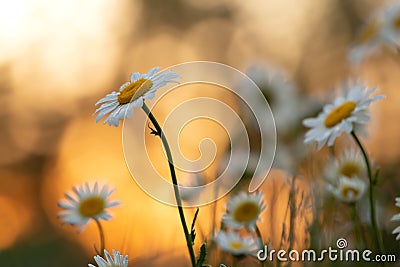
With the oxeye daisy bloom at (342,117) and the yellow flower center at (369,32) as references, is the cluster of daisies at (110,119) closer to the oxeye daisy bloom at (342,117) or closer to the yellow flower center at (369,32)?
the oxeye daisy bloom at (342,117)

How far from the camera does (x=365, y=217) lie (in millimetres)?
1575

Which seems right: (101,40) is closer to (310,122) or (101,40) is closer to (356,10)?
(356,10)

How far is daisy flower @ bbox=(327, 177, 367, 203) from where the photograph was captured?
1291 mm

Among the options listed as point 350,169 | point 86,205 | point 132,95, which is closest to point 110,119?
point 132,95

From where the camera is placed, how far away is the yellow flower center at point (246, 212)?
1.27 metres

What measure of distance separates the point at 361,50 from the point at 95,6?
10.3 feet

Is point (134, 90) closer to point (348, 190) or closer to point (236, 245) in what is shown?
point (236, 245)

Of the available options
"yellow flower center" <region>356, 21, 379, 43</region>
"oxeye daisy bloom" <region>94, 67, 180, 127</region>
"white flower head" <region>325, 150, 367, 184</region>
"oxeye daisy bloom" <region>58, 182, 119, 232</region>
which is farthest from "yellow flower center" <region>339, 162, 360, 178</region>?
"yellow flower center" <region>356, 21, 379, 43</region>

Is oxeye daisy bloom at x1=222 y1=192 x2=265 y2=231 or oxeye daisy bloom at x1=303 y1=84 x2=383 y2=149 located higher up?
oxeye daisy bloom at x1=303 y1=84 x2=383 y2=149

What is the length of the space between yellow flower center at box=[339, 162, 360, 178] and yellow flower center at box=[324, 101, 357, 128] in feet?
0.78

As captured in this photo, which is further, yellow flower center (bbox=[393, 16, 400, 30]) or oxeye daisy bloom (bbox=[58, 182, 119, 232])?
yellow flower center (bbox=[393, 16, 400, 30])

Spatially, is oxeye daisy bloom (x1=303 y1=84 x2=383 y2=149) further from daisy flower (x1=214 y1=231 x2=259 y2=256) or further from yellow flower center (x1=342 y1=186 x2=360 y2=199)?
daisy flower (x1=214 y1=231 x2=259 y2=256)

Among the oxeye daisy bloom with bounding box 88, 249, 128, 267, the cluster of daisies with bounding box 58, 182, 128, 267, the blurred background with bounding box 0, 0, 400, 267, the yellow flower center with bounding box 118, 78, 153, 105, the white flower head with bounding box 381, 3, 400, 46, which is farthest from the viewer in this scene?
the blurred background with bounding box 0, 0, 400, 267

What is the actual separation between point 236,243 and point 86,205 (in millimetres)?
332
